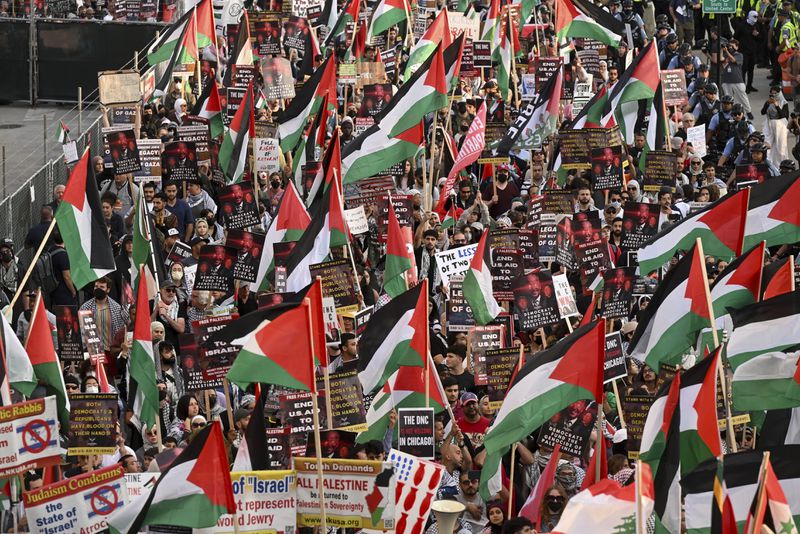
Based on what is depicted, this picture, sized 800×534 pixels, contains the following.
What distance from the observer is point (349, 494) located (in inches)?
499

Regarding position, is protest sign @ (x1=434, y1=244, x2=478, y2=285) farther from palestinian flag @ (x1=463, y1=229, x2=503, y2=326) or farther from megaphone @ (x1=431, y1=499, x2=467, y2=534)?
megaphone @ (x1=431, y1=499, x2=467, y2=534)

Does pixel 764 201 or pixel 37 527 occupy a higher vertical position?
pixel 764 201

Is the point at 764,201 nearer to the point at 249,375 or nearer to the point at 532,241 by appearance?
the point at 532,241

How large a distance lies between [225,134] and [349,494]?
422 inches

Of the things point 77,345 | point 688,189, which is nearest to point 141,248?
point 77,345

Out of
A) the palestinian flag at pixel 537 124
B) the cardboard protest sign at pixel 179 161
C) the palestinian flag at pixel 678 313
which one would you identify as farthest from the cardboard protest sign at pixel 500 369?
the cardboard protest sign at pixel 179 161

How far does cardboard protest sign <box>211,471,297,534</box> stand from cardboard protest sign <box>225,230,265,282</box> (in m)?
5.63

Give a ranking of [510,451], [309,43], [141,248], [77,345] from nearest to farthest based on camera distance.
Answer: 1. [510,451]
2. [77,345]
3. [141,248]
4. [309,43]

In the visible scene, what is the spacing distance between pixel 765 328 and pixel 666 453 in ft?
5.27

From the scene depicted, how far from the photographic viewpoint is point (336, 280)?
656 inches

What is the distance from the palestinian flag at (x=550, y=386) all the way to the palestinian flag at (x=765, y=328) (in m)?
0.96

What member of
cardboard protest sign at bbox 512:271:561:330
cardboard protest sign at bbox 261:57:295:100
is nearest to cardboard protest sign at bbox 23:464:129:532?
cardboard protest sign at bbox 512:271:561:330

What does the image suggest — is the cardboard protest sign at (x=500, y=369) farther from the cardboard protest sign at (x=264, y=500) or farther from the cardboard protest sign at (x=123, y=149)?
the cardboard protest sign at (x=123, y=149)

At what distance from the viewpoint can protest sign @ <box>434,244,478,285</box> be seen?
714 inches
